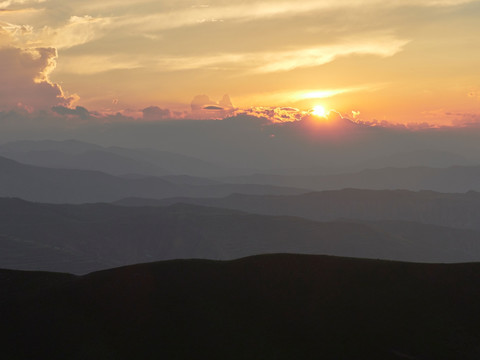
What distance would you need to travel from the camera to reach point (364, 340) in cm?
6412

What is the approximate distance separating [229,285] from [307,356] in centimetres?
2046

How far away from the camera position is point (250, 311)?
241ft

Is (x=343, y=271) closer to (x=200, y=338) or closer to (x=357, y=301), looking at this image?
(x=357, y=301)

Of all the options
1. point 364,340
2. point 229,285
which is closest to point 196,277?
point 229,285

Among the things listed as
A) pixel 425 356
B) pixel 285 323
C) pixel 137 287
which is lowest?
pixel 425 356

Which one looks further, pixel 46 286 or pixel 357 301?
pixel 46 286

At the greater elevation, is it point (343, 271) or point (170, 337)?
point (343, 271)

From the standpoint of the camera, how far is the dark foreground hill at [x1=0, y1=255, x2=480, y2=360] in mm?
63750

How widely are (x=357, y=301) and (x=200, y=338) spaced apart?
70.3 feet

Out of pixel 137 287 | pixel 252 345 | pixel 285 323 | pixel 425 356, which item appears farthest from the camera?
pixel 137 287

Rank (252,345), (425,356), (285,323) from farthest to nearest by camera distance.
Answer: (285,323)
(252,345)
(425,356)

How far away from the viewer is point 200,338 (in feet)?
220

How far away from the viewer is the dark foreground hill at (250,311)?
63.8 meters

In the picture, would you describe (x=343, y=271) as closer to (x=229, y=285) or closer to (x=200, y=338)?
(x=229, y=285)
